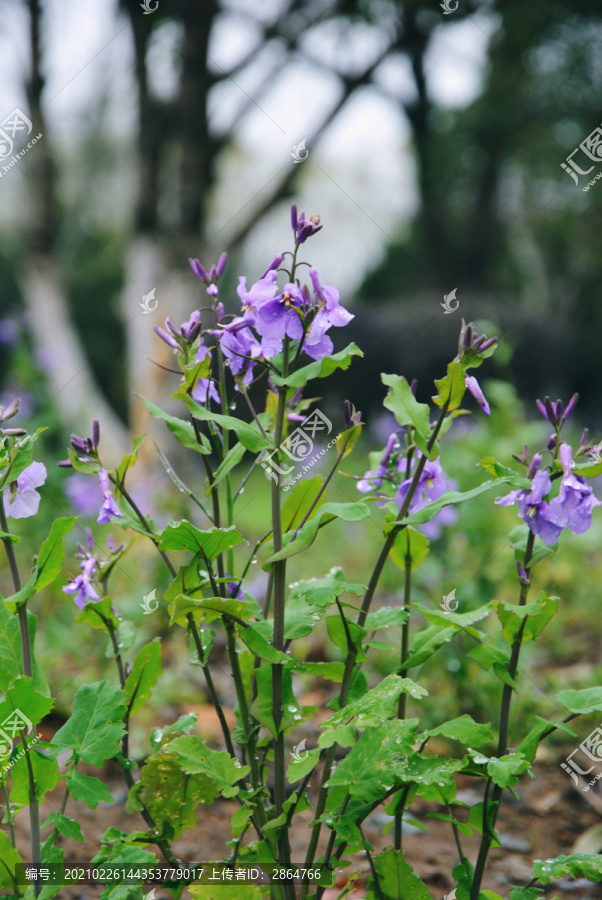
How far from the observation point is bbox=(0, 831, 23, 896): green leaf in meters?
1.09

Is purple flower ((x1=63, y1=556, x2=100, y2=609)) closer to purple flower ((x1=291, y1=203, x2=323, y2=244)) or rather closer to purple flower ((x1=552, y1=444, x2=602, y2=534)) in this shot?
purple flower ((x1=291, y1=203, x2=323, y2=244))

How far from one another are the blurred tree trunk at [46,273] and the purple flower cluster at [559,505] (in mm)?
5215

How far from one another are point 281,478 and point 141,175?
490 cm

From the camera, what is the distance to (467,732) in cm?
108

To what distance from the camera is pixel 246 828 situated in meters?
1.19

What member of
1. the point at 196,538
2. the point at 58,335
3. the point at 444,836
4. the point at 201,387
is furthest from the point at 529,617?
the point at 58,335

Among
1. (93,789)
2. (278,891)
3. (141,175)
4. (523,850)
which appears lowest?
(523,850)

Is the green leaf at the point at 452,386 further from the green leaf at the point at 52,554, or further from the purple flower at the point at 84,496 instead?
the purple flower at the point at 84,496

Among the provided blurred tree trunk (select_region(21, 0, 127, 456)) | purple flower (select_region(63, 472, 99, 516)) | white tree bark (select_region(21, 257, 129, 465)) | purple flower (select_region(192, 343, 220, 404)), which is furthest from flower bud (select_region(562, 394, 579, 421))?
blurred tree trunk (select_region(21, 0, 127, 456))

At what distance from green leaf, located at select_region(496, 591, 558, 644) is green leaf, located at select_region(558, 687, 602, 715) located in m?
0.11

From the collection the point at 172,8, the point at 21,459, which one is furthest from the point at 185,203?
the point at 21,459

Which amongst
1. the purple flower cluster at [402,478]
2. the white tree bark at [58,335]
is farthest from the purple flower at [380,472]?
the white tree bark at [58,335]

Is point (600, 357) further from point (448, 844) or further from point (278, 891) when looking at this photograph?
point (278, 891)

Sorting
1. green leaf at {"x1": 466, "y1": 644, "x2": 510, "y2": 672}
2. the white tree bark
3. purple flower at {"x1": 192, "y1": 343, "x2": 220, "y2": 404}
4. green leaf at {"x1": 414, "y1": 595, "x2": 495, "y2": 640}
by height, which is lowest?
green leaf at {"x1": 466, "y1": 644, "x2": 510, "y2": 672}
